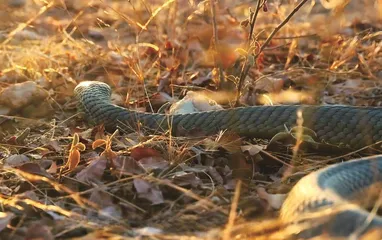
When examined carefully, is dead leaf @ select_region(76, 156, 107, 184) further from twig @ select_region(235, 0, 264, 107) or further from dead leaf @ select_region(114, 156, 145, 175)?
twig @ select_region(235, 0, 264, 107)

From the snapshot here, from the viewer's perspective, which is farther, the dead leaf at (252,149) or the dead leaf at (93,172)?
the dead leaf at (252,149)

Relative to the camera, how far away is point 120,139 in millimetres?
3369

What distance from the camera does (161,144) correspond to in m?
3.14

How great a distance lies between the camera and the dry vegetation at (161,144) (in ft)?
8.09

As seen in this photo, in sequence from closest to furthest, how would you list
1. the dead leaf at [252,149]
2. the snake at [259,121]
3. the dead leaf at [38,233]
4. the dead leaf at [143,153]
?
the dead leaf at [38,233], the dead leaf at [143,153], the dead leaf at [252,149], the snake at [259,121]

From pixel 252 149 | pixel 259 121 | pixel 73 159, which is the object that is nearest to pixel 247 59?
pixel 259 121

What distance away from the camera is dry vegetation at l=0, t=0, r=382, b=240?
2465 millimetres

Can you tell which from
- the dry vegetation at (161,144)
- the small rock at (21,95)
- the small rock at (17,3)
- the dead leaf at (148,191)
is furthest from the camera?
the small rock at (17,3)

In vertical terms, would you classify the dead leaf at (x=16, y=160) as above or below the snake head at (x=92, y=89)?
below

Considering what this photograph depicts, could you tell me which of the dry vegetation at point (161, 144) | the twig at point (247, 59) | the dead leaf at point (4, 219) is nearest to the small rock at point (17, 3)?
the dry vegetation at point (161, 144)

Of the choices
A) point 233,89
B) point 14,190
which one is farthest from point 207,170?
point 233,89

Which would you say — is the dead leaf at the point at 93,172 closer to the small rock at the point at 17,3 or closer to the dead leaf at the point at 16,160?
the dead leaf at the point at 16,160

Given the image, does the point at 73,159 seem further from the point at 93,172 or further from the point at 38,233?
the point at 38,233

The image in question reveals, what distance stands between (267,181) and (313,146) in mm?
452
